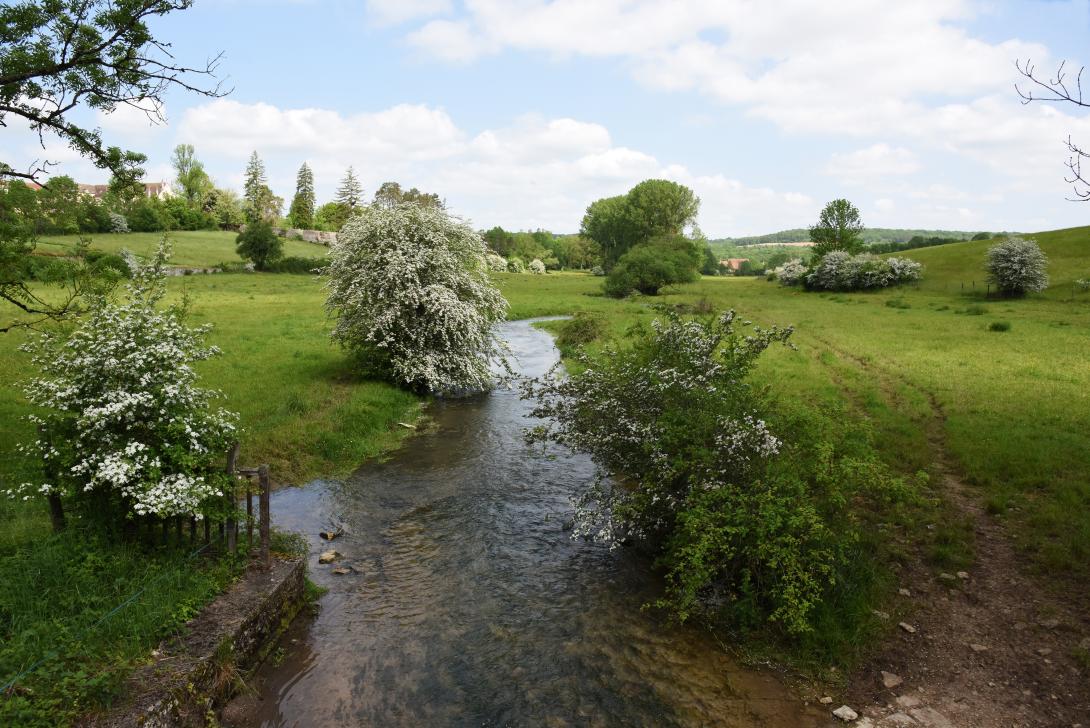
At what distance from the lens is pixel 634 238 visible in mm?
106375

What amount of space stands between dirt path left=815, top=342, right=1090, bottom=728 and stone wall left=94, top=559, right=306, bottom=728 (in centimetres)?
692

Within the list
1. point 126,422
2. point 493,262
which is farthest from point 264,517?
point 493,262

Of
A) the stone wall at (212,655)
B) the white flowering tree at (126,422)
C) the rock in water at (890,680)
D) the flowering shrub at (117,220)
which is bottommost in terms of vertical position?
the rock in water at (890,680)

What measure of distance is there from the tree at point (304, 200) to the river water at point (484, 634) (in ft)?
388

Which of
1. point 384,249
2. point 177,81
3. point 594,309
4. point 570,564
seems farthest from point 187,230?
point 570,564

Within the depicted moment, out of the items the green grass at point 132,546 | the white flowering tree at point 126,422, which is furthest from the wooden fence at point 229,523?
the green grass at point 132,546

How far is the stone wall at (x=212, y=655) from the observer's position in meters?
5.87

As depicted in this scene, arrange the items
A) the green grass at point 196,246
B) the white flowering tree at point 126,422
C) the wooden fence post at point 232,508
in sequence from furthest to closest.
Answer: the green grass at point 196,246, the wooden fence post at point 232,508, the white flowering tree at point 126,422

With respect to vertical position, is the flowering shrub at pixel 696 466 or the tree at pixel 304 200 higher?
the tree at pixel 304 200

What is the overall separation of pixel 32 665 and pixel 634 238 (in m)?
106

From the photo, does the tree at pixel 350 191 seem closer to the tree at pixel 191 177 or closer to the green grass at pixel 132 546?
the tree at pixel 191 177

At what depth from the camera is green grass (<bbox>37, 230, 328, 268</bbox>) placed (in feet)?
226

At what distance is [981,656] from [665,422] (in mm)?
4856

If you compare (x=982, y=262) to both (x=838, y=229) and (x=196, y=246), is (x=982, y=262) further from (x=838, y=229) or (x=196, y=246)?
(x=196, y=246)
